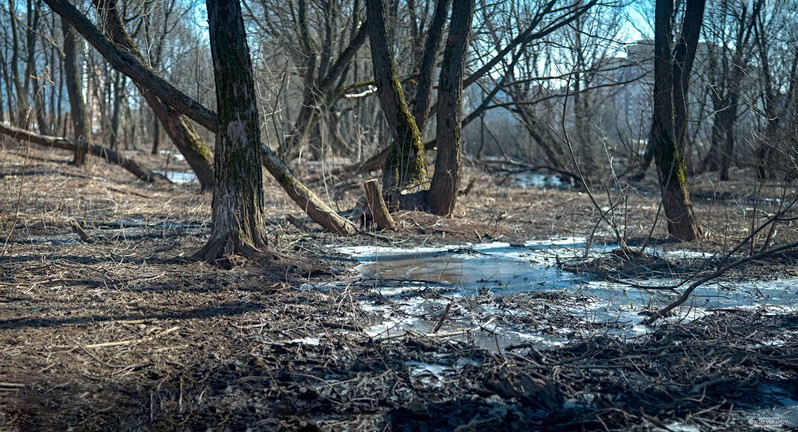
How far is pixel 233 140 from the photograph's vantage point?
6.56 meters

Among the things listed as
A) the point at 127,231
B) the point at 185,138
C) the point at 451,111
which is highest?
the point at 451,111

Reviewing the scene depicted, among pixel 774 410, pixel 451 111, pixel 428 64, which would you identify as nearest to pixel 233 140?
pixel 451 111

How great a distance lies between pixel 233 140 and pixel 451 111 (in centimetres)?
463

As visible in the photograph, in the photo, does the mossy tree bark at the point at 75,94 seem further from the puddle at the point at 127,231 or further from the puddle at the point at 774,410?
the puddle at the point at 774,410

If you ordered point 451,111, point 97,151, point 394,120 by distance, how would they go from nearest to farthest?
point 451,111 → point 394,120 → point 97,151

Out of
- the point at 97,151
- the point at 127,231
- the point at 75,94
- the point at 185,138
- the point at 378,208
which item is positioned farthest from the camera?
the point at 75,94

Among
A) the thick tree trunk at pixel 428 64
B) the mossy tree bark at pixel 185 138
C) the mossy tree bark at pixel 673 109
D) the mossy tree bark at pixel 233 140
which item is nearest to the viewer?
the mossy tree bark at pixel 233 140

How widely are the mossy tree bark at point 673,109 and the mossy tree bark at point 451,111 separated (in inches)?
112

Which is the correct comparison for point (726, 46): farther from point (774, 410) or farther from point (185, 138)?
point (774, 410)

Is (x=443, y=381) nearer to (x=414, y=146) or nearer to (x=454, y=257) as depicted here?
(x=454, y=257)

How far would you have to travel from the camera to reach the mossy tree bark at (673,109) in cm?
857

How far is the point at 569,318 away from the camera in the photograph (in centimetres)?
536

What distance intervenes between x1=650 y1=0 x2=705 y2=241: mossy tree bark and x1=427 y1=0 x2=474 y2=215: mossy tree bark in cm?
284

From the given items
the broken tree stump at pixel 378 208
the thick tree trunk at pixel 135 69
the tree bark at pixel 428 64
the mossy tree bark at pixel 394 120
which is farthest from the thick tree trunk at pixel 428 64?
the thick tree trunk at pixel 135 69
